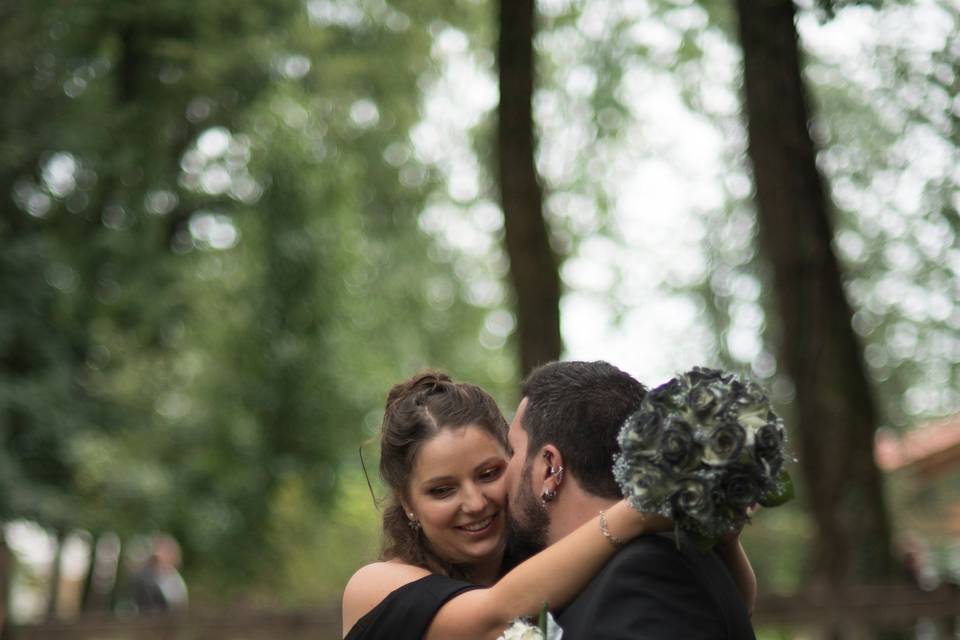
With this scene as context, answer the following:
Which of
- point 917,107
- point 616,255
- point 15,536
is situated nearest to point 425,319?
point 616,255

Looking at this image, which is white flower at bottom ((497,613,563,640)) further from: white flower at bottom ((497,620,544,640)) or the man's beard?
the man's beard

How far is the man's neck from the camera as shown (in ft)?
12.9

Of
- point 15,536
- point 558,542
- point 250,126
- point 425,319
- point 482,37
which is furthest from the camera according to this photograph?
point 425,319

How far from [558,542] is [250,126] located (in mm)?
18640

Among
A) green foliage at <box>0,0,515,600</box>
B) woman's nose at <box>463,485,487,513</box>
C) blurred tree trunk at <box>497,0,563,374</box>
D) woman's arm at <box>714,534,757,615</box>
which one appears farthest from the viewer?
green foliage at <box>0,0,515,600</box>

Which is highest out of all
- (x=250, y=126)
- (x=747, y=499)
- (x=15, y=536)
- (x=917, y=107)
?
(x=250, y=126)

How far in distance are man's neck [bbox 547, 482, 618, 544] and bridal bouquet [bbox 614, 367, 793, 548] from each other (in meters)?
0.33

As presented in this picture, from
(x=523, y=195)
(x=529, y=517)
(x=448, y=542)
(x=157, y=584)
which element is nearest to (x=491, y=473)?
(x=448, y=542)

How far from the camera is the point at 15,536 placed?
77.4ft

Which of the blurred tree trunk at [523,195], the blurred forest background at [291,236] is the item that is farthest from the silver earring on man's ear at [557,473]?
the blurred forest background at [291,236]

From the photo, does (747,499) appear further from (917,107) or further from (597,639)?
(917,107)

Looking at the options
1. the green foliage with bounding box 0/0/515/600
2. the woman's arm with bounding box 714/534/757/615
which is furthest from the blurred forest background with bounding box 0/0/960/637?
the woman's arm with bounding box 714/534/757/615

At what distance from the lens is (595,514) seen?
393cm

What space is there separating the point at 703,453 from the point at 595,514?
0.55 metres
